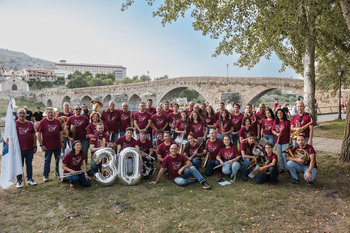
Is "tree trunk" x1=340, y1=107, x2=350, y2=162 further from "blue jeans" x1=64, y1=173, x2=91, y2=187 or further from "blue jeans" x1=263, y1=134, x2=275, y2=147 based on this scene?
"blue jeans" x1=64, y1=173, x2=91, y2=187

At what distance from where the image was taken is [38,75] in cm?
10344

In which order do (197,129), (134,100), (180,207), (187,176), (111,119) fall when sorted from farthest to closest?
(134,100), (111,119), (197,129), (187,176), (180,207)

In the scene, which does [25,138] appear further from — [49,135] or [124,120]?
[124,120]

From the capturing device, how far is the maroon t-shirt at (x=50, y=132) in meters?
5.67

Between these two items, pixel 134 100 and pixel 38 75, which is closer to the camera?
pixel 134 100

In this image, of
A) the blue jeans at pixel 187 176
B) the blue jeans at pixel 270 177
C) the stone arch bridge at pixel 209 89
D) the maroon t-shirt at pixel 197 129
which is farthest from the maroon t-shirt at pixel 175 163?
the stone arch bridge at pixel 209 89

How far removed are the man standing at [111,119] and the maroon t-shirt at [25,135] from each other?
82.5 inches

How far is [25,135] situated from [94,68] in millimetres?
153434

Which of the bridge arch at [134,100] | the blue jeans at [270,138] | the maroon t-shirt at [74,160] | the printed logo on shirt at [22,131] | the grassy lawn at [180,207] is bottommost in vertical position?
the grassy lawn at [180,207]

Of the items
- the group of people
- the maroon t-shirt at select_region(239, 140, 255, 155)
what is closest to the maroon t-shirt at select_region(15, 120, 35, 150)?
the group of people

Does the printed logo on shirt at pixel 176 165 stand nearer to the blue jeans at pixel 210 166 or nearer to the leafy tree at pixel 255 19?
the blue jeans at pixel 210 166

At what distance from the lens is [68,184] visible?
5.60 meters

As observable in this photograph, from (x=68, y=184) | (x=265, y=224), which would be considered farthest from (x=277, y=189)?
(x=68, y=184)

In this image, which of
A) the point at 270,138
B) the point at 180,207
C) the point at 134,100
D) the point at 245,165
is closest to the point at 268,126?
the point at 270,138
